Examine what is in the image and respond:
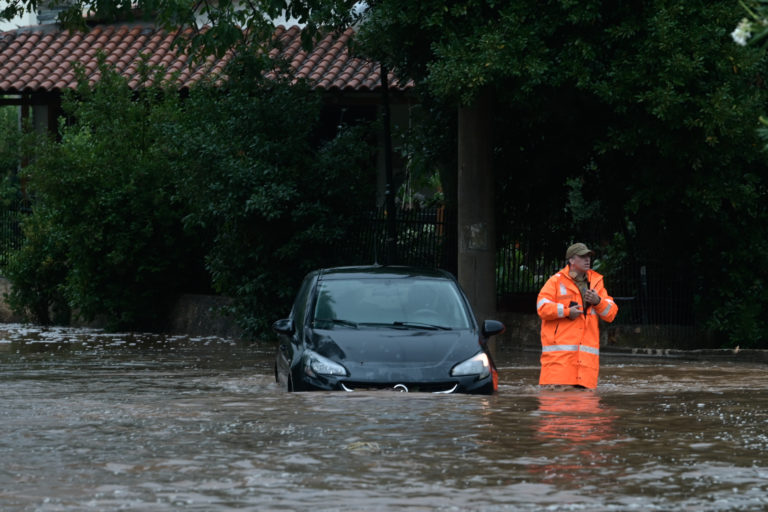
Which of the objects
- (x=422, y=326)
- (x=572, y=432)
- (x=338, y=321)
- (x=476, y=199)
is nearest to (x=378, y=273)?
(x=338, y=321)

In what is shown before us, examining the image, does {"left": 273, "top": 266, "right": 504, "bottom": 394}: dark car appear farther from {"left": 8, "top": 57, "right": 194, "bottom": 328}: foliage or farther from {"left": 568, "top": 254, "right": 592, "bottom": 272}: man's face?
{"left": 8, "top": 57, "right": 194, "bottom": 328}: foliage

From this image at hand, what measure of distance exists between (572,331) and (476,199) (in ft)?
17.2

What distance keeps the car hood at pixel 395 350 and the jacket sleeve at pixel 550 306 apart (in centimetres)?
63

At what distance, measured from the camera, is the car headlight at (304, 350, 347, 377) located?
10719 mm

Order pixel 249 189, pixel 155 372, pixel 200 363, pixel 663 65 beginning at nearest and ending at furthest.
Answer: pixel 663 65 → pixel 155 372 → pixel 200 363 → pixel 249 189

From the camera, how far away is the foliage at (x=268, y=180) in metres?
19.1

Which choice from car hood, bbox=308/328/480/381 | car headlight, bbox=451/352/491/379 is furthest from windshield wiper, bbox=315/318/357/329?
car headlight, bbox=451/352/491/379

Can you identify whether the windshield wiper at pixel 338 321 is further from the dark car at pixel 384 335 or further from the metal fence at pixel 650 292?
the metal fence at pixel 650 292

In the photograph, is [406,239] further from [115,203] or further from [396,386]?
[396,386]

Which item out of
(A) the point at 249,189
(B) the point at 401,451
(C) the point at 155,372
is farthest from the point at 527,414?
(A) the point at 249,189

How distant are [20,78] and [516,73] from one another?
1588 cm

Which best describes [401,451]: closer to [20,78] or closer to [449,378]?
[449,378]

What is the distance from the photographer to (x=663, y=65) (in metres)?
15.0

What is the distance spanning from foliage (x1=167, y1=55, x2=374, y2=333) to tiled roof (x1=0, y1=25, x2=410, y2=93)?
5.55 meters
